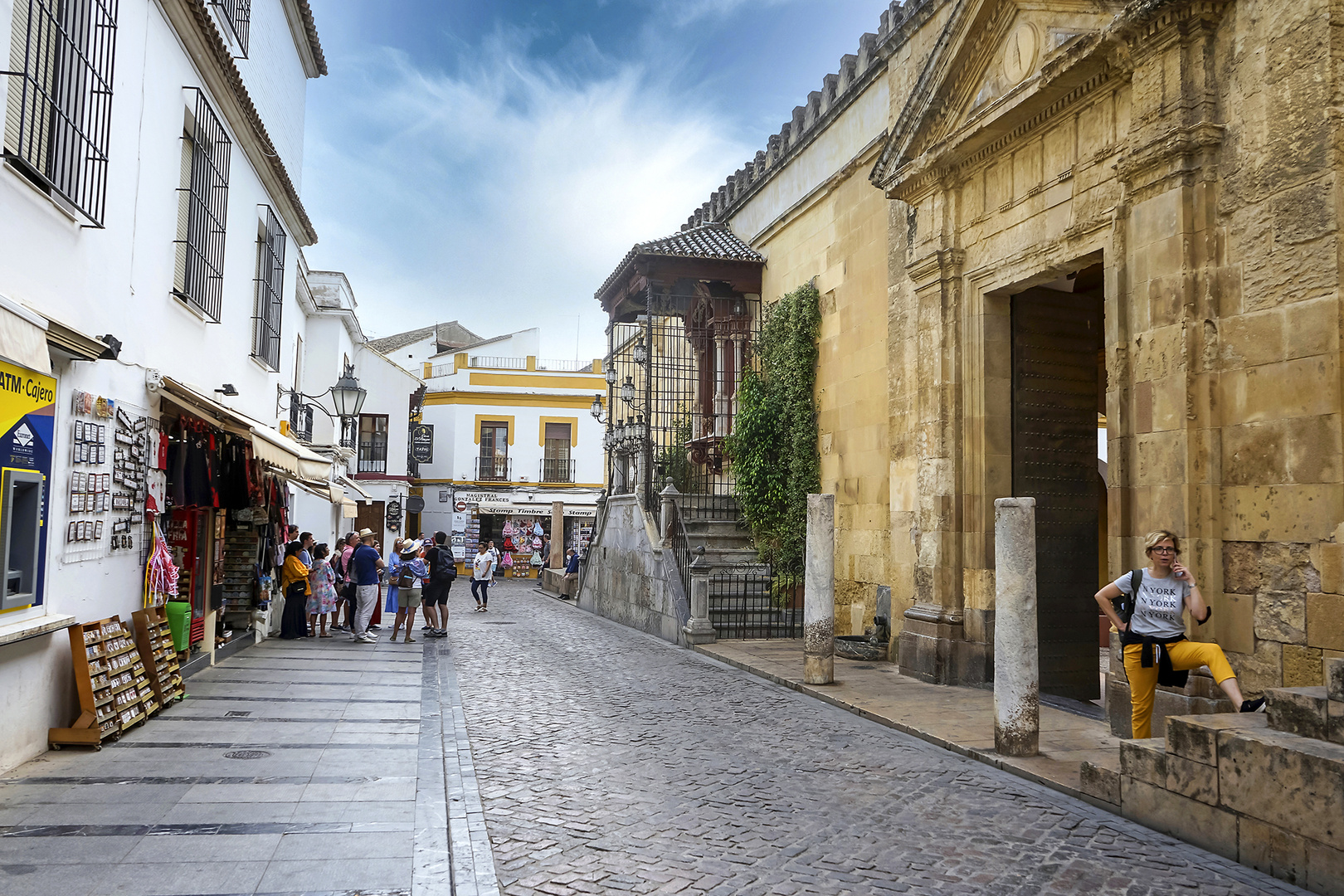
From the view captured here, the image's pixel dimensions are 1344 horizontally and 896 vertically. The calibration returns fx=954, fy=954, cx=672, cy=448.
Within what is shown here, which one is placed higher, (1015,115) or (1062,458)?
(1015,115)

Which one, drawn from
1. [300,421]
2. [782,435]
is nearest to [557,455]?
[300,421]

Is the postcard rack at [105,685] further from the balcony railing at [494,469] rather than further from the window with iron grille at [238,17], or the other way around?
the balcony railing at [494,469]

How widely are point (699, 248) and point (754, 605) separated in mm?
6430

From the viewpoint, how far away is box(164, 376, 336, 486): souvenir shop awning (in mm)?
8047

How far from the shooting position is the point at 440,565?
45.9 ft

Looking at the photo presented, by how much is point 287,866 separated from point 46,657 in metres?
3.00

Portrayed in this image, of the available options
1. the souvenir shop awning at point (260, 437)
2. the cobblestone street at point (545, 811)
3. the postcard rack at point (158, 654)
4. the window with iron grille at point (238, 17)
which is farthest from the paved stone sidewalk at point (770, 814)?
the window with iron grille at point (238, 17)

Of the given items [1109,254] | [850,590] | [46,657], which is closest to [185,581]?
[46,657]

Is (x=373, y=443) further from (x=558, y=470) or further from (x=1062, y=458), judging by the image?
(x=1062, y=458)

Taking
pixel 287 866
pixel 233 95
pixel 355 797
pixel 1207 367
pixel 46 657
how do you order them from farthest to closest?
pixel 233 95 < pixel 1207 367 < pixel 46 657 < pixel 355 797 < pixel 287 866

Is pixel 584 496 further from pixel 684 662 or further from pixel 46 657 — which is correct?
pixel 46 657

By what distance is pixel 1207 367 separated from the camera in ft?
22.2

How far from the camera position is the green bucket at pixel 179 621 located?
8.68 metres

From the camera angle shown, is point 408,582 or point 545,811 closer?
point 545,811
